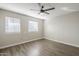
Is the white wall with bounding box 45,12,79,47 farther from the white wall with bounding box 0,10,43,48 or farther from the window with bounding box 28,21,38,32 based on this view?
the white wall with bounding box 0,10,43,48

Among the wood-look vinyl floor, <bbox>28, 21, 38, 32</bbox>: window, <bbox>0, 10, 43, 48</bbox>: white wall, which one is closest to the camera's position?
the wood-look vinyl floor

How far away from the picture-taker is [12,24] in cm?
398

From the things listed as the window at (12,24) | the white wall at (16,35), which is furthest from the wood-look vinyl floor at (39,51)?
the window at (12,24)

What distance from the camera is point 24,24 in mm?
4695

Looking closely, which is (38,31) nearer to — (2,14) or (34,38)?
(34,38)

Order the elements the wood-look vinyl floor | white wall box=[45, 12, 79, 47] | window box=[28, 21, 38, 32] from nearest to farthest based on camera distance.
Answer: the wood-look vinyl floor < white wall box=[45, 12, 79, 47] < window box=[28, 21, 38, 32]

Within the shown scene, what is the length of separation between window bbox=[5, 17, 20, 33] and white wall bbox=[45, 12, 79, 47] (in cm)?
322

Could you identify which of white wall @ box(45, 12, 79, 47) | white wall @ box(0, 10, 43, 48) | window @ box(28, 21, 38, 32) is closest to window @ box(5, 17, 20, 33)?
white wall @ box(0, 10, 43, 48)

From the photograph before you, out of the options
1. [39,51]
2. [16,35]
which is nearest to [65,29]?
[39,51]

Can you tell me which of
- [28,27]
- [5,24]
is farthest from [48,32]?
[5,24]

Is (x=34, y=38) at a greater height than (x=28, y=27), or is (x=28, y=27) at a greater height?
(x=28, y=27)

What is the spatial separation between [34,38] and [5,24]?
2.85m

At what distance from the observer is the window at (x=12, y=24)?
12.1ft

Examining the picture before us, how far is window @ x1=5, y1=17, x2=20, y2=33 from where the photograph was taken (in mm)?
3682
